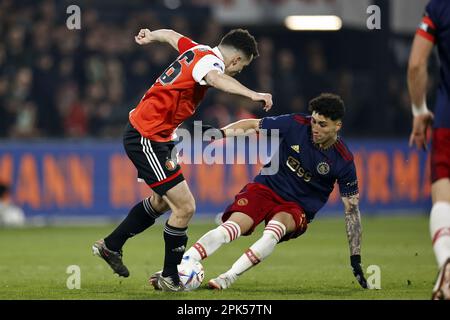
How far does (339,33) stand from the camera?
63.6 feet

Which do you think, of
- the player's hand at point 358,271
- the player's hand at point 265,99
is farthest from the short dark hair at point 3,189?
the player's hand at point 265,99

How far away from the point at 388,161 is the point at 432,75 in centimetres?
202

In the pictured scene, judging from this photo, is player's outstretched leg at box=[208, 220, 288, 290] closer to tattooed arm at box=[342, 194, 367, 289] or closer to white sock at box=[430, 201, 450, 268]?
tattooed arm at box=[342, 194, 367, 289]

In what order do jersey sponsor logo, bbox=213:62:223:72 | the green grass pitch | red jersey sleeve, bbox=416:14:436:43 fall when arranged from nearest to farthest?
red jersey sleeve, bbox=416:14:436:43, jersey sponsor logo, bbox=213:62:223:72, the green grass pitch

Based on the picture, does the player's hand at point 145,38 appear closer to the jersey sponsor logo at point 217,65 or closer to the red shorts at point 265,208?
the jersey sponsor logo at point 217,65

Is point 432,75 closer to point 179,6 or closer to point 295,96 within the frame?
point 295,96

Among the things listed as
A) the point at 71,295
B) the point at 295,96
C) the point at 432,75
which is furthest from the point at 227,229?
the point at 432,75

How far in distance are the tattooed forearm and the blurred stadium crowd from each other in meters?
8.18

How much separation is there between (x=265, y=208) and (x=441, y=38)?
2.53 m

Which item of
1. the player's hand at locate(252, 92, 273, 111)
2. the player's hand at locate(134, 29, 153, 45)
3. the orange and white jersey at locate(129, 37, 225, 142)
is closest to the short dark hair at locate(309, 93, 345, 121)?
the orange and white jersey at locate(129, 37, 225, 142)

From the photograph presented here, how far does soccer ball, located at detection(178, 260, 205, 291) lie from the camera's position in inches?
313

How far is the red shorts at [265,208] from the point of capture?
330 inches

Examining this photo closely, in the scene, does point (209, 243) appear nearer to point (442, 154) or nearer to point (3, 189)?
point (442, 154)

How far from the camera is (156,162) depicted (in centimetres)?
794
